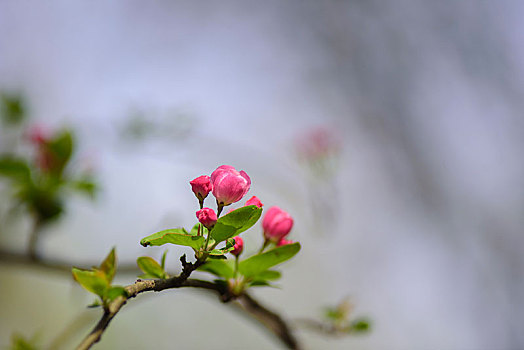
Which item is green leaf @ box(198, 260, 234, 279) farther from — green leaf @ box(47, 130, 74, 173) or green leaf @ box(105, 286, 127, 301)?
green leaf @ box(47, 130, 74, 173)

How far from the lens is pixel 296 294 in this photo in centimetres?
333

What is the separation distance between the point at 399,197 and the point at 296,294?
121cm

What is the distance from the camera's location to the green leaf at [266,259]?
41 centimetres

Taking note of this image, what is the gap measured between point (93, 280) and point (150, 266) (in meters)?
0.05

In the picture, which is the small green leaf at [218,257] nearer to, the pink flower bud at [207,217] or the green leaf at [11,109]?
the pink flower bud at [207,217]

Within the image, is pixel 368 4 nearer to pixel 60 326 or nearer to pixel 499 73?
pixel 499 73

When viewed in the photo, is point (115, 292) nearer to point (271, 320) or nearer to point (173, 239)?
point (173, 239)

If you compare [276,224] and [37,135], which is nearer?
[276,224]

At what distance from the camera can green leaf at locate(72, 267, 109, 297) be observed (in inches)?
13.9

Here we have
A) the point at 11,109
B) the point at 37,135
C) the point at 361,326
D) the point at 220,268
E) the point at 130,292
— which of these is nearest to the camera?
the point at 130,292

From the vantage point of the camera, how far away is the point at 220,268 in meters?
0.42

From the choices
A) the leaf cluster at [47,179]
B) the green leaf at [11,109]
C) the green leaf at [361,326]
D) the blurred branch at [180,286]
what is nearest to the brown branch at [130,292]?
the blurred branch at [180,286]

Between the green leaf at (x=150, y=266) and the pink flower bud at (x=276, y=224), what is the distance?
0.12 metres

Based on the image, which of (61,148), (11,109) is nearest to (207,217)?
→ (61,148)
